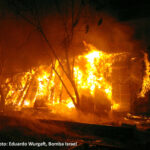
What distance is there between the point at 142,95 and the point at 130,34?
363 centimetres

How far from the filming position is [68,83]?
34.5 ft

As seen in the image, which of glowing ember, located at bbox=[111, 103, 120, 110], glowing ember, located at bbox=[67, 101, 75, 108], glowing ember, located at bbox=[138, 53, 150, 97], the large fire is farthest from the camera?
glowing ember, located at bbox=[67, 101, 75, 108]

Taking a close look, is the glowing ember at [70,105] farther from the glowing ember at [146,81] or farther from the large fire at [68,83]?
the glowing ember at [146,81]

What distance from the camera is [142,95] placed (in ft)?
25.9

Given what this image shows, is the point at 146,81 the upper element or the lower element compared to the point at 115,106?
upper

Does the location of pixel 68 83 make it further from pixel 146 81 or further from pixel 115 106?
pixel 146 81

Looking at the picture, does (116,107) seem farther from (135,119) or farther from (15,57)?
(15,57)

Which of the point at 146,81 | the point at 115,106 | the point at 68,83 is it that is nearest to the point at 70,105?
the point at 68,83

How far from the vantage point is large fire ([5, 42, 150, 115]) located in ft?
30.3

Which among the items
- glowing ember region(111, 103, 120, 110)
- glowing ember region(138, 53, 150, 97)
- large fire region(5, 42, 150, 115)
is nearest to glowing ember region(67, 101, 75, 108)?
large fire region(5, 42, 150, 115)

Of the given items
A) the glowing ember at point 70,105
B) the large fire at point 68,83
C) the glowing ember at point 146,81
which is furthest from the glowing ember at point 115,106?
the glowing ember at point 70,105

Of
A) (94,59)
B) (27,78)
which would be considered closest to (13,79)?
(27,78)

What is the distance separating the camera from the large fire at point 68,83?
923cm

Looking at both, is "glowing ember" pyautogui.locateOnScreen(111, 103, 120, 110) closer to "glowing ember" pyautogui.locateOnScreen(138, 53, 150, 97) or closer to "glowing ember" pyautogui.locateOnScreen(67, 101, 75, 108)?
"glowing ember" pyautogui.locateOnScreen(138, 53, 150, 97)
